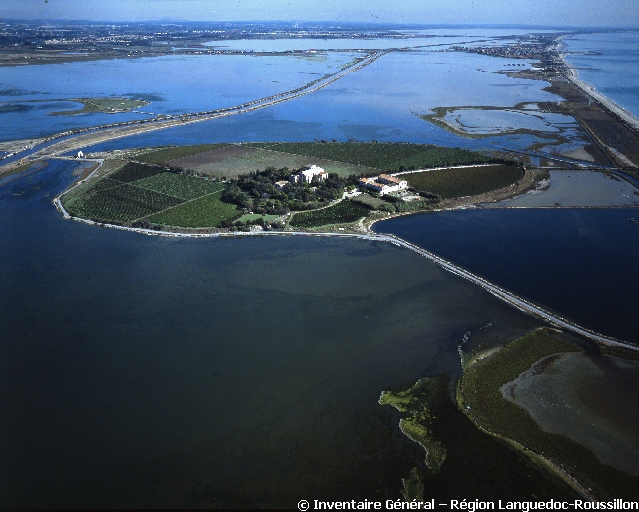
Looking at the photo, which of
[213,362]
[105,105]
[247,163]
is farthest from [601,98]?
[213,362]

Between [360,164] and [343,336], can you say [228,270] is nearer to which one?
[343,336]

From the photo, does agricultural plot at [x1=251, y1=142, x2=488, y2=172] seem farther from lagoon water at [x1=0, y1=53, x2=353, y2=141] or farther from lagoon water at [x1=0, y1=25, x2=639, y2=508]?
lagoon water at [x1=0, y1=53, x2=353, y2=141]

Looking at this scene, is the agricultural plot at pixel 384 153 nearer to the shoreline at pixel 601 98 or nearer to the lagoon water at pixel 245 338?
the lagoon water at pixel 245 338

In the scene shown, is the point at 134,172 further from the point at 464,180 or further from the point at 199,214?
the point at 464,180

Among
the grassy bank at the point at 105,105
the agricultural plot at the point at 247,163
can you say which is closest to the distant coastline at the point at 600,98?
the agricultural plot at the point at 247,163

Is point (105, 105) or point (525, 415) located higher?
point (525, 415)

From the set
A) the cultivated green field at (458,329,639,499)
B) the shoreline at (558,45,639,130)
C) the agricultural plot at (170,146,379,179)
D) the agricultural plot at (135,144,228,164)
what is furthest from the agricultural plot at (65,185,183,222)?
the shoreline at (558,45,639,130)
